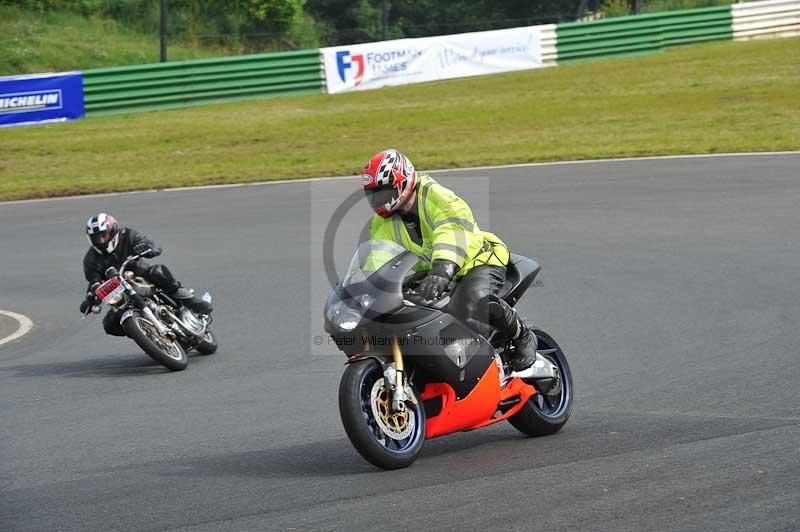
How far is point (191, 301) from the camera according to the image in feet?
38.3

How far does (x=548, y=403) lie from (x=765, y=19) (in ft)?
116

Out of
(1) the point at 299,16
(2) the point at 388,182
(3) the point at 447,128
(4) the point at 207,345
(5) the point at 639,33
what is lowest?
(4) the point at 207,345

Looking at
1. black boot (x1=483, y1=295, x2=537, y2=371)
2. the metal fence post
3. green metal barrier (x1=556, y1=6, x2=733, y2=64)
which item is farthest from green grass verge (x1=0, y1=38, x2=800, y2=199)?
black boot (x1=483, y1=295, x2=537, y2=371)

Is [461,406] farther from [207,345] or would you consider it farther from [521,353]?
[207,345]

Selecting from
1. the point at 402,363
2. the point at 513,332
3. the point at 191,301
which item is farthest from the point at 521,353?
the point at 191,301

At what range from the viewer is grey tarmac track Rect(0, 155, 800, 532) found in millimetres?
5871

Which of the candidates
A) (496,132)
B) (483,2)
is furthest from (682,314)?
(483,2)

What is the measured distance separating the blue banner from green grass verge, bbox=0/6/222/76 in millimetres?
8375

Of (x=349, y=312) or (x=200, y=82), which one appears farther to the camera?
(x=200, y=82)

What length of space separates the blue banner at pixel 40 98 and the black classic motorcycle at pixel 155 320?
1853cm

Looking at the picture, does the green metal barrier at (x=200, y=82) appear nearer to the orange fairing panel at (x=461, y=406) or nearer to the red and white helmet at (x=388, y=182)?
the red and white helmet at (x=388, y=182)

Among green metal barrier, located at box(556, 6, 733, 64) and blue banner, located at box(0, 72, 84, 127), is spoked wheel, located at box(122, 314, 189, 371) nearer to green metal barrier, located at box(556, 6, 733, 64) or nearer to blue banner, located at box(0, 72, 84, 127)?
blue banner, located at box(0, 72, 84, 127)

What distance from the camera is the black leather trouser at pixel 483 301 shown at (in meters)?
6.87

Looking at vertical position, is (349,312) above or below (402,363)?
above
